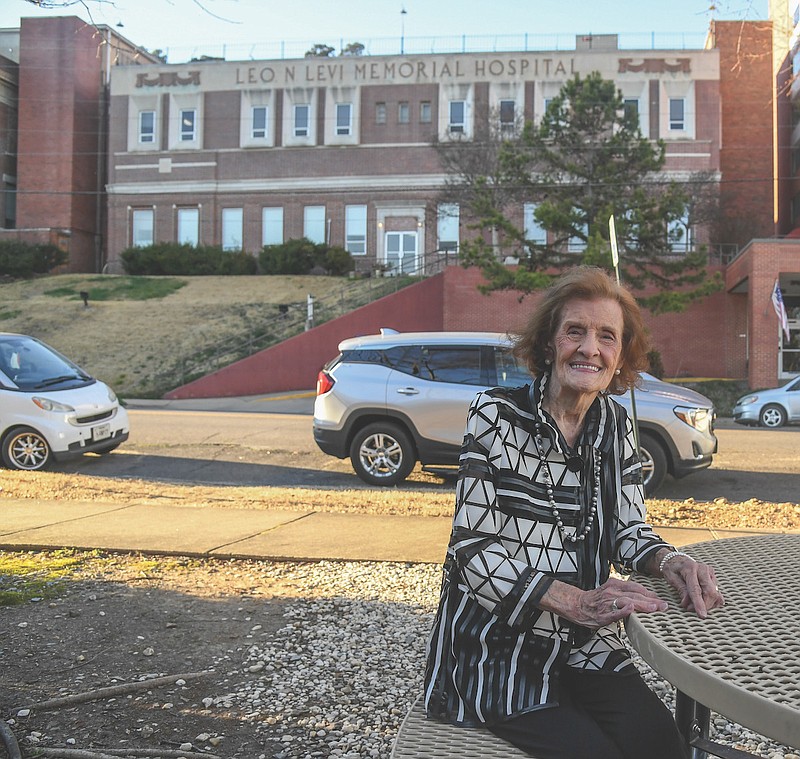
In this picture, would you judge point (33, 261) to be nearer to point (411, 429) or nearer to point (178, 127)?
point (178, 127)

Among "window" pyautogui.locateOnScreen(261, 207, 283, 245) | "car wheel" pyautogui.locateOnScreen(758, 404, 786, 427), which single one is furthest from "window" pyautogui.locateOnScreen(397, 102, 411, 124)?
"car wheel" pyautogui.locateOnScreen(758, 404, 786, 427)

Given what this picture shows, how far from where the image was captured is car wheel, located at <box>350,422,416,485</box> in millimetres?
10656

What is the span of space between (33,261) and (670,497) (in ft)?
141

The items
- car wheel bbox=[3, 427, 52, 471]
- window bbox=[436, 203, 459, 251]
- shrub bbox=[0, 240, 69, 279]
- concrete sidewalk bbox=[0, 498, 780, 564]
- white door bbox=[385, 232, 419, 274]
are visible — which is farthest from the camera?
white door bbox=[385, 232, 419, 274]

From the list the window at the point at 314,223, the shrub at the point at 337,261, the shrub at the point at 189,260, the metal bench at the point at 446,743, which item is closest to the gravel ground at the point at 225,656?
the metal bench at the point at 446,743

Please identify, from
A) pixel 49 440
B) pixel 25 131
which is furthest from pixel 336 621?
pixel 25 131

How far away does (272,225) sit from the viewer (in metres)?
47.0

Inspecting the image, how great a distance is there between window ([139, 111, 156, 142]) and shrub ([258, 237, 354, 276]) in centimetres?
1126

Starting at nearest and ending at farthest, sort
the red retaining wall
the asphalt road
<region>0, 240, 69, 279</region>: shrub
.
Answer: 1. the asphalt road
2. the red retaining wall
3. <region>0, 240, 69, 279</region>: shrub

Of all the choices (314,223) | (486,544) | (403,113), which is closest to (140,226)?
(314,223)

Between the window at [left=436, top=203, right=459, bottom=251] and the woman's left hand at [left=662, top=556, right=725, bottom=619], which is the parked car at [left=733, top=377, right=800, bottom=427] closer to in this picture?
the woman's left hand at [left=662, top=556, right=725, bottom=619]

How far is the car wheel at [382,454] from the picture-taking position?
10656mm

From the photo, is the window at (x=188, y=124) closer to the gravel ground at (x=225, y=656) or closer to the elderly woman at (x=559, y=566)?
the gravel ground at (x=225, y=656)

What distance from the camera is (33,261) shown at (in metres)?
46.1
